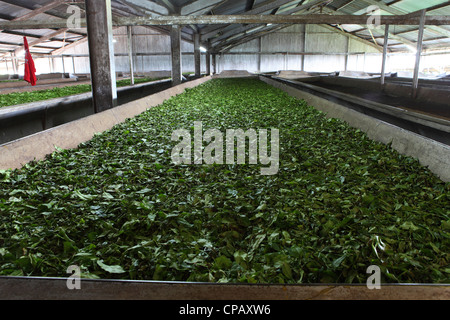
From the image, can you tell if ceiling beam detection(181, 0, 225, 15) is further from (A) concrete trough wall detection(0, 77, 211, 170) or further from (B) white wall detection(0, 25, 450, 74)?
(B) white wall detection(0, 25, 450, 74)

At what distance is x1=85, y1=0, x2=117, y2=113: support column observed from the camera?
579 centimetres

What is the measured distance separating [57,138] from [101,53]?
8.89ft

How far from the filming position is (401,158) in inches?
136

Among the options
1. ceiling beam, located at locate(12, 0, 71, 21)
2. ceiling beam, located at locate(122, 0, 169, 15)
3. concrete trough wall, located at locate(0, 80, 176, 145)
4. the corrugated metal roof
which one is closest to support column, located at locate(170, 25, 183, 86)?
ceiling beam, located at locate(122, 0, 169, 15)

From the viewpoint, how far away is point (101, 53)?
5.89 m

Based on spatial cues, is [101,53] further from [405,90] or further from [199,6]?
[405,90]

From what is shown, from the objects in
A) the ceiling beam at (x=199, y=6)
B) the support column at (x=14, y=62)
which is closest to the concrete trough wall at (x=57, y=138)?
the ceiling beam at (x=199, y=6)

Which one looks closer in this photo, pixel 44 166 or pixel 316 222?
pixel 316 222

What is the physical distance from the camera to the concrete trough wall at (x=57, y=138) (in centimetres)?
313

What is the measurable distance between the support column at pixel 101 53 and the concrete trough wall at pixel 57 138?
0.57m

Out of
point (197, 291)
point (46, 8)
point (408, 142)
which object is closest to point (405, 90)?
point (408, 142)
